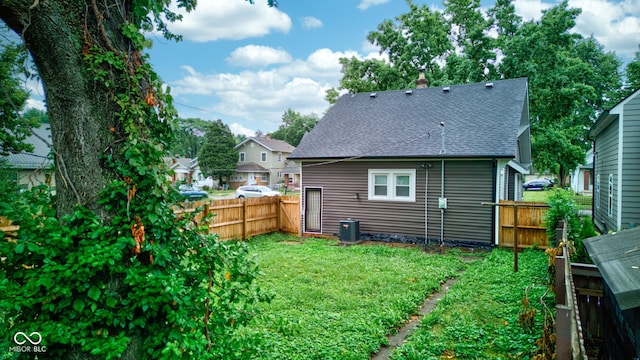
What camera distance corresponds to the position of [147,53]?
2426 mm

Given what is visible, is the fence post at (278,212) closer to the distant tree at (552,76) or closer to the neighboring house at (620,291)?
the neighboring house at (620,291)

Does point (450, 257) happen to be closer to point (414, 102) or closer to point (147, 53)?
point (414, 102)

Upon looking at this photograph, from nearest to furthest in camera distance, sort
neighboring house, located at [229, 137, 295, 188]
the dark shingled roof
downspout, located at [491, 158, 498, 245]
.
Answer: downspout, located at [491, 158, 498, 245] < the dark shingled roof < neighboring house, located at [229, 137, 295, 188]

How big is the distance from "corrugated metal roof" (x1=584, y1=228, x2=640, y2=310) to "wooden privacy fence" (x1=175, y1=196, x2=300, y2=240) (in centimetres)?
869

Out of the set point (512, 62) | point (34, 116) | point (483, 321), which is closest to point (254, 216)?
point (483, 321)

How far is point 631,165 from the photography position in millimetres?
8836

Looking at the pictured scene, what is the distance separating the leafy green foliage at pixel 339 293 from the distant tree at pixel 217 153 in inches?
1155

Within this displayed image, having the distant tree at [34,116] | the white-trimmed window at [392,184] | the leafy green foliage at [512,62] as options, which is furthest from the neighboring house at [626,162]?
the distant tree at [34,116]

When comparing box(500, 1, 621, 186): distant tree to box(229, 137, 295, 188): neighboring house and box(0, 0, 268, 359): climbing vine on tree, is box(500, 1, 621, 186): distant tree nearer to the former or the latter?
box(0, 0, 268, 359): climbing vine on tree

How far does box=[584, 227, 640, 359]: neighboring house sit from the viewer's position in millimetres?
2479

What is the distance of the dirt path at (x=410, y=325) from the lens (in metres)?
4.53

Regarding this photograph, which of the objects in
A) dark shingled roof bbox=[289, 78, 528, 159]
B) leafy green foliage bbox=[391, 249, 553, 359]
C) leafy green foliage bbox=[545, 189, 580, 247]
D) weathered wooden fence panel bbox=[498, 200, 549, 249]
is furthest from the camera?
dark shingled roof bbox=[289, 78, 528, 159]

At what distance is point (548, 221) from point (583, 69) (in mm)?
12955

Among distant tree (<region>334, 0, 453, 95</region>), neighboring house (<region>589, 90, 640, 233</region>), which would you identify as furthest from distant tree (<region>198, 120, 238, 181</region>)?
neighboring house (<region>589, 90, 640, 233</region>)
